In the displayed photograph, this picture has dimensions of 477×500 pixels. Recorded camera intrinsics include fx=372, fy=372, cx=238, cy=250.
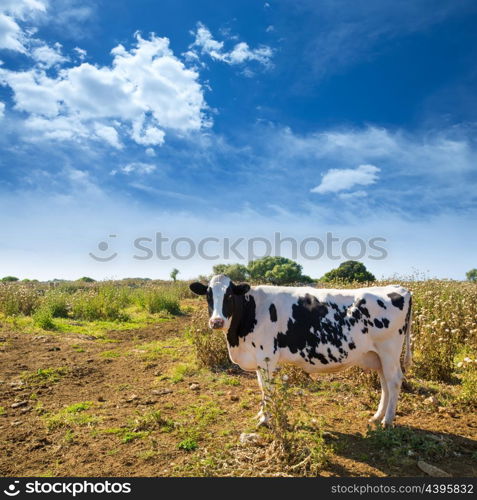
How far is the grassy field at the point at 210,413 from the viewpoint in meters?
4.41

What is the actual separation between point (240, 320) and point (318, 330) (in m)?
1.15

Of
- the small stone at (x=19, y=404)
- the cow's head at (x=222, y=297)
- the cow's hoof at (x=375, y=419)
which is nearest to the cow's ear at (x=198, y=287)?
the cow's head at (x=222, y=297)

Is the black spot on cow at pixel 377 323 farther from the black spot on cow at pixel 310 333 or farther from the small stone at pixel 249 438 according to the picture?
the small stone at pixel 249 438

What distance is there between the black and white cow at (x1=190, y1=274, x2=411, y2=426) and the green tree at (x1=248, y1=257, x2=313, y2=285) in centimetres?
3001

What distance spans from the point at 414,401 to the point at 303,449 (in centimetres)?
329

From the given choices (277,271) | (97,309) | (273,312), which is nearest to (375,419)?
(273,312)

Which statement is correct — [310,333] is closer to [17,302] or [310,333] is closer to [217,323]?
[217,323]

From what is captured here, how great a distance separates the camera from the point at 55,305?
53.3 feet

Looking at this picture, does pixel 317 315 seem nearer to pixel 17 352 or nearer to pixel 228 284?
pixel 228 284

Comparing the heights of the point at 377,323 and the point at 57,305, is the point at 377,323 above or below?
above

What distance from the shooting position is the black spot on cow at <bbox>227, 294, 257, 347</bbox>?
550 cm

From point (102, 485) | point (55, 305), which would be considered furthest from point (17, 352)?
point (102, 485)

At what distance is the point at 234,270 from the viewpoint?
3816 centimetres

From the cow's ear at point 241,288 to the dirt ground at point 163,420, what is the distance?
1.95 metres
